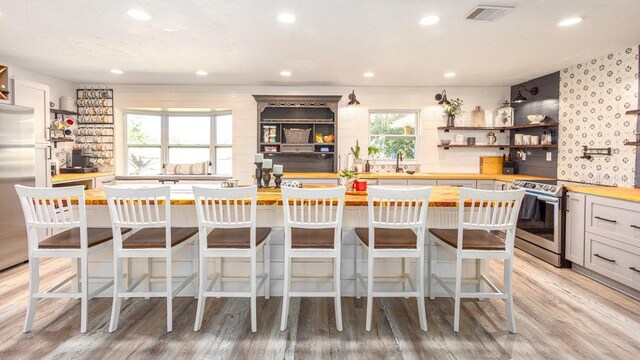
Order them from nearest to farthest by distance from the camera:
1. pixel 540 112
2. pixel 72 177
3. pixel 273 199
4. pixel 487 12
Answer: pixel 273 199 → pixel 487 12 → pixel 72 177 → pixel 540 112

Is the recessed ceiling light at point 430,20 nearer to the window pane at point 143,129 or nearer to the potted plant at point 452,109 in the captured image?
the potted plant at point 452,109

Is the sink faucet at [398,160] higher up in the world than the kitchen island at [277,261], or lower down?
higher up

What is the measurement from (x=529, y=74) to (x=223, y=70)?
4.27 metres

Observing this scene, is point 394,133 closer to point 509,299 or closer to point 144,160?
point 509,299

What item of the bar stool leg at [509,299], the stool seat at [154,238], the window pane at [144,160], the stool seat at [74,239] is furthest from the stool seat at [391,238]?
the window pane at [144,160]

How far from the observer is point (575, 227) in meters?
3.71

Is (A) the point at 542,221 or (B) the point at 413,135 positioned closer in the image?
(A) the point at 542,221

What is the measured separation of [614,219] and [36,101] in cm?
608

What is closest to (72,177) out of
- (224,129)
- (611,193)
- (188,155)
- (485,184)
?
(188,155)

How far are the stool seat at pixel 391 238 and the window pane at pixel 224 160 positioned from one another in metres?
4.25

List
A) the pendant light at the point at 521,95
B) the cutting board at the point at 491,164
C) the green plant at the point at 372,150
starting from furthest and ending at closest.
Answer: the cutting board at the point at 491,164 < the green plant at the point at 372,150 < the pendant light at the point at 521,95

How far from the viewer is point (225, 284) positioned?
9.73 feet

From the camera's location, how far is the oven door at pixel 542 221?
3.89 meters

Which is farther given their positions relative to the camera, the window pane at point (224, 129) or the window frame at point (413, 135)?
the window pane at point (224, 129)
